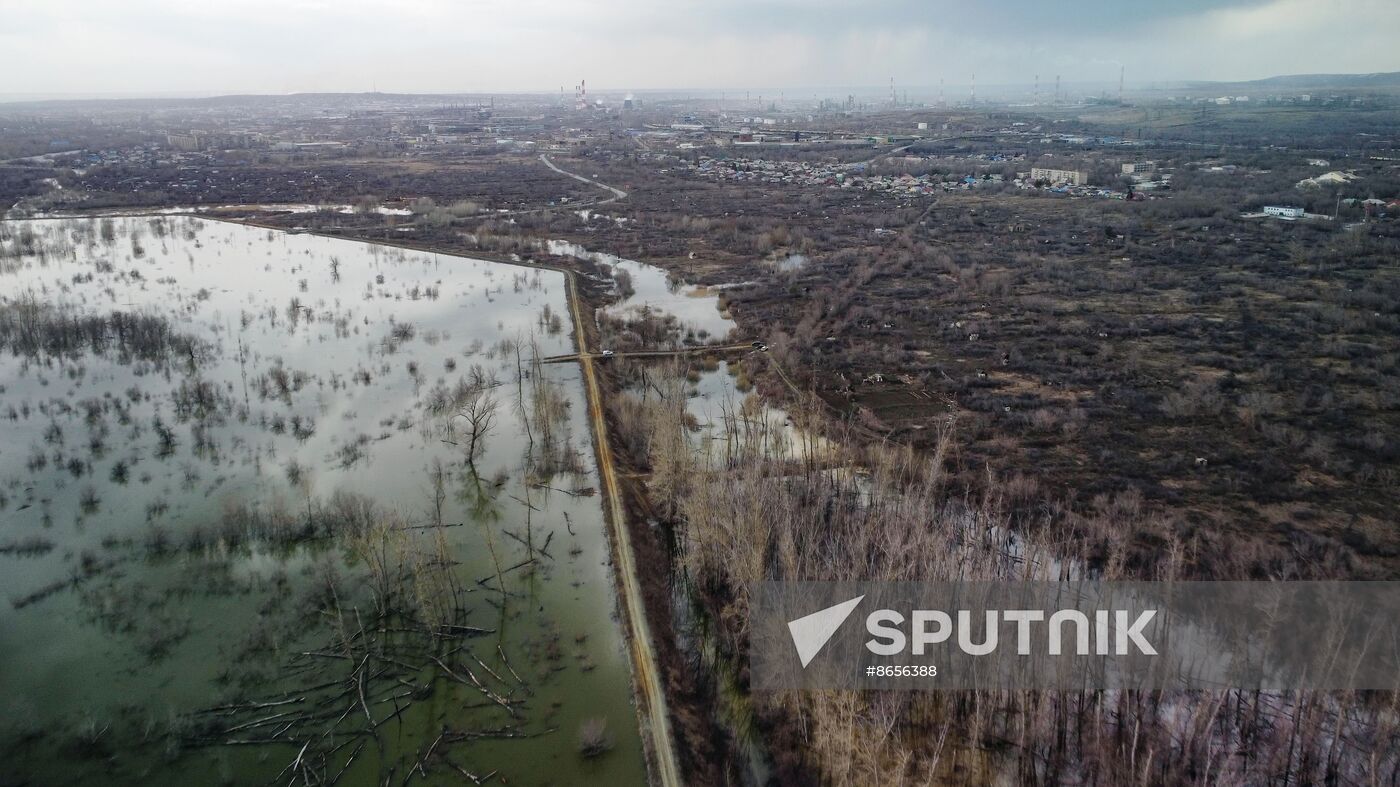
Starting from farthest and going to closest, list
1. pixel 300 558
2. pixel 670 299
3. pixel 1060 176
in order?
1. pixel 1060 176
2. pixel 670 299
3. pixel 300 558

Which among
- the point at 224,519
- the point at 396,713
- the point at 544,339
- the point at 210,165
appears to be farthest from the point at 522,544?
the point at 210,165

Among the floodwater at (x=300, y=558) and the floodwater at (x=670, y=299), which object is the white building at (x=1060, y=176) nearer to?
the floodwater at (x=670, y=299)

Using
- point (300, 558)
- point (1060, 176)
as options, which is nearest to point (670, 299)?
point (300, 558)

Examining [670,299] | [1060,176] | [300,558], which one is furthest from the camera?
[1060,176]

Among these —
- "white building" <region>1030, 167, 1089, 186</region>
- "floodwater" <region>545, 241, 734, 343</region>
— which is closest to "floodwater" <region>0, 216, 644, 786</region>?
"floodwater" <region>545, 241, 734, 343</region>

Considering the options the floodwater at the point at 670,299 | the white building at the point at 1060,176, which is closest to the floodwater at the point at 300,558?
the floodwater at the point at 670,299

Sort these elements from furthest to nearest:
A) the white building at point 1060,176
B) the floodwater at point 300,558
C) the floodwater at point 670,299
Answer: the white building at point 1060,176
the floodwater at point 670,299
the floodwater at point 300,558

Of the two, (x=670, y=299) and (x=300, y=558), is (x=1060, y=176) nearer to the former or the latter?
(x=670, y=299)

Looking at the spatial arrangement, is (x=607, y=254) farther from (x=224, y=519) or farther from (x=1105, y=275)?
(x=224, y=519)
